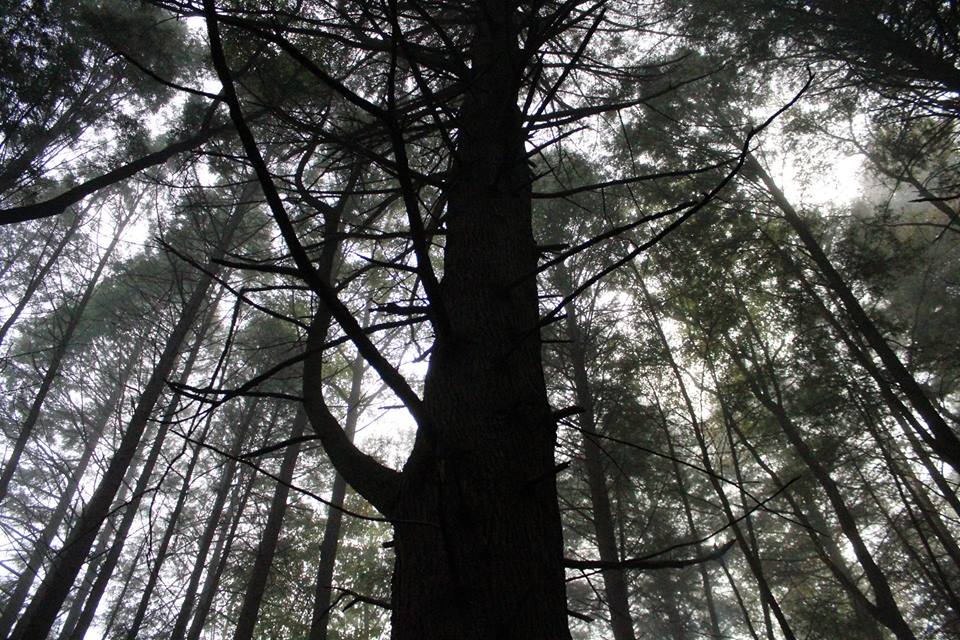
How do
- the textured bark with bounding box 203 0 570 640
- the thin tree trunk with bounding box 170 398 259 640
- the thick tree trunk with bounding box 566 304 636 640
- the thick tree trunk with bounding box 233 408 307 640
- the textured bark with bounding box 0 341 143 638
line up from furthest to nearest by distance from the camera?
the textured bark with bounding box 0 341 143 638, the thin tree trunk with bounding box 170 398 259 640, the thick tree trunk with bounding box 233 408 307 640, the thick tree trunk with bounding box 566 304 636 640, the textured bark with bounding box 203 0 570 640

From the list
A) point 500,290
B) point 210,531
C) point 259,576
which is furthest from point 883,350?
point 210,531

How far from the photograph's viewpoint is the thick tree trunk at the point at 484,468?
94 cm

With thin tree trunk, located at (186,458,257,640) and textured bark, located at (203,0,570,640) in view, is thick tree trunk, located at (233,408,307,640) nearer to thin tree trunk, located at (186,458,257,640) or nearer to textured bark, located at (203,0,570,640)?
thin tree trunk, located at (186,458,257,640)

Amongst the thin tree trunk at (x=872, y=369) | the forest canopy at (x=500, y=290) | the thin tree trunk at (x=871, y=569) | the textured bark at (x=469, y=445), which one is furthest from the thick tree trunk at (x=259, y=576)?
the thin tree trunk at (x=872, y=369)

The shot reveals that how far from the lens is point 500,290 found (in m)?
1.51

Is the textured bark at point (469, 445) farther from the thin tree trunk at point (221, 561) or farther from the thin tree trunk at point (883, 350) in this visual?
the thin tree trunk at point (883, 350)

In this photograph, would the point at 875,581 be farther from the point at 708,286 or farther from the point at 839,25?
the point at 839,25

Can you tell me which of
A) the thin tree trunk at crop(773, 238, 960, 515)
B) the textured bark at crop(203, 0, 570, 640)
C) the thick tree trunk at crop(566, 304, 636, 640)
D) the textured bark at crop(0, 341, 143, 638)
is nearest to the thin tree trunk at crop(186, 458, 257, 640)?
the textured bark at crop(0, 341, 143, 638)

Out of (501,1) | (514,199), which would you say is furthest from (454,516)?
(501,1)

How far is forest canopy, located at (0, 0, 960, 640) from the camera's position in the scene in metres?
1.12

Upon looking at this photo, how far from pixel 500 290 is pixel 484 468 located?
1.90 ft

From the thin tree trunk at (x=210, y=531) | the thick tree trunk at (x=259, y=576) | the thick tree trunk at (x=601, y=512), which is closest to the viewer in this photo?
the thick tree trunk at (x=601, y=512)

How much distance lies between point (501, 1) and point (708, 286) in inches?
244

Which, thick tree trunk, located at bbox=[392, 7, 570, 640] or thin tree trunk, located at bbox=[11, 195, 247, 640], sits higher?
thin tree trunk, located at bbox=[11, 195, 247, 640]
